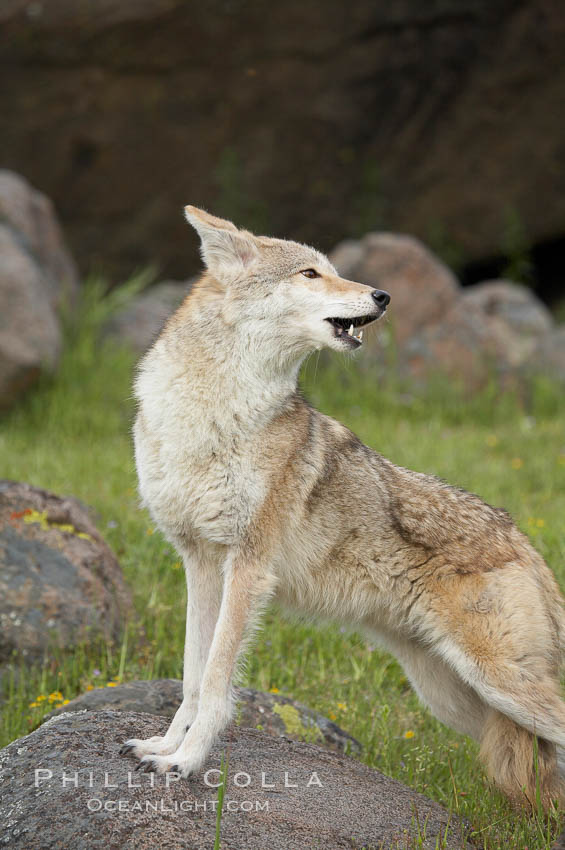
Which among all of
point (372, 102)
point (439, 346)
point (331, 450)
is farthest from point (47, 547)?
point (372, 102)

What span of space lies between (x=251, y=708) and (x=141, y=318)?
7233 millimetres

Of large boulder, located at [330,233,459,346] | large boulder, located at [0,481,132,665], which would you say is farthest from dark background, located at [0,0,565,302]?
large boulder, located at [0,481,132,665]

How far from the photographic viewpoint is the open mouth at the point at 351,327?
410 centimetres

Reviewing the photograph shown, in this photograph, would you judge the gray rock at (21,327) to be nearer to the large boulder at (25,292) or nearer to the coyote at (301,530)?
the large boulder at (25,292)

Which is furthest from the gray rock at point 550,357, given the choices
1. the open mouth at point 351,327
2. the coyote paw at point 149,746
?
the coyote paw at point 149,746

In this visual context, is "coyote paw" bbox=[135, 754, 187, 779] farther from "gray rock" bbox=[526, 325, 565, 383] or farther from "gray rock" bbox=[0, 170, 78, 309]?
"gray rock" bbox=[526, 325, 565, 383]

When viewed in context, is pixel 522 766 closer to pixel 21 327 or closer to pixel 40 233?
pixel 21 327

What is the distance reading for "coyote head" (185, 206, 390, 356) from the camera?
4102mm

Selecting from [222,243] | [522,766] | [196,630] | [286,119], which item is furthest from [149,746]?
[286,119]

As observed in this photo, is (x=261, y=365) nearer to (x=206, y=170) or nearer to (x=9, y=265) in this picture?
(x=9, y=265)

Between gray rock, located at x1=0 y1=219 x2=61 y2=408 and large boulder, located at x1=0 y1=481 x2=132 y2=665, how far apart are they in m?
3.68

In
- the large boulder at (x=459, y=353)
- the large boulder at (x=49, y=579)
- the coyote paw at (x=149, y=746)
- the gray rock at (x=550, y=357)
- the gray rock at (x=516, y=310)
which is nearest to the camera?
the coyote paw at (x=149, y=746)

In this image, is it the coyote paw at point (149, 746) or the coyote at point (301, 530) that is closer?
the coyote paw at point (149, 746)

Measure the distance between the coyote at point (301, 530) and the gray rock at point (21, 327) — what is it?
16.1 feet
